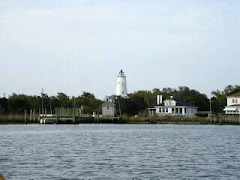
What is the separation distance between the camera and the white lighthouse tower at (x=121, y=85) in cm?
Result: 16450

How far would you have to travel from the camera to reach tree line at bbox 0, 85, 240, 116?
136 meters

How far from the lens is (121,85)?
165000 mm

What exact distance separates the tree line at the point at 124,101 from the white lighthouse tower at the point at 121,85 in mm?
3471

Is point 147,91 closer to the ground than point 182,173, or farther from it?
farther from it

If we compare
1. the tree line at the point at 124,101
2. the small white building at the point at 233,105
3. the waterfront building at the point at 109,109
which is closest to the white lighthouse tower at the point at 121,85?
the tree line at the point at 124,101

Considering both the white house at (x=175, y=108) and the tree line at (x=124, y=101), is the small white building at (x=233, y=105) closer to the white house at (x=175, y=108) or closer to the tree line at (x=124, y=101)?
the white house at (x=175, y=108)

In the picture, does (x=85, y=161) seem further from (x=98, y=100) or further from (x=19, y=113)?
(x=98, y=100)

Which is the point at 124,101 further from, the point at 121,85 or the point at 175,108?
the point at 121,85

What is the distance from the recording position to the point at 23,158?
37312 millimetres

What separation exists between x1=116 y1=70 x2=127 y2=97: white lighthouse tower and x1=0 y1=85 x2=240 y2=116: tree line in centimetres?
347

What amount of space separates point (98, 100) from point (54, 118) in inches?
1836

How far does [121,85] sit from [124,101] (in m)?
24.4

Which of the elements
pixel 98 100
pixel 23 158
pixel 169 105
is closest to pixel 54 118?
pixel 169 105

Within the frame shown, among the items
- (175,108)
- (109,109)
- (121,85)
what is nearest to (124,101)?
(109,109)
